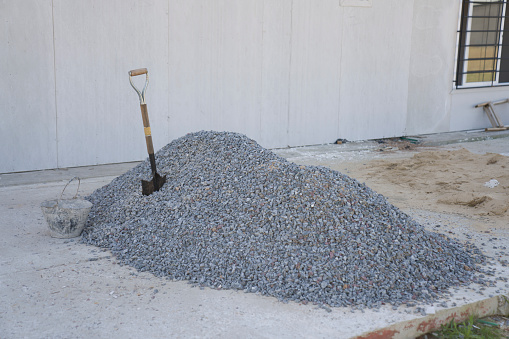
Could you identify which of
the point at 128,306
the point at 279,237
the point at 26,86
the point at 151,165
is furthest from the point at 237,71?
the point at 128,306

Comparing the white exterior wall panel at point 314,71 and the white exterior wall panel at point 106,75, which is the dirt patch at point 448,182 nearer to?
the white exterior wall panel at point 314,71

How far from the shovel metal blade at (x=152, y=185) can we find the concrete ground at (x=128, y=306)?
0.58 m

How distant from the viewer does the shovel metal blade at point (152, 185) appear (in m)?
4.07

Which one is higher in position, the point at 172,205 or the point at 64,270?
the point at 172,205

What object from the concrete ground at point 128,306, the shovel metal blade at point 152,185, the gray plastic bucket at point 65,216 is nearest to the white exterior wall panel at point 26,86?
the concrete ground at point 128,306

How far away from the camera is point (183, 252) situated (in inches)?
135

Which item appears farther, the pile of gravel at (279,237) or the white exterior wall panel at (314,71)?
the white exterior wall panel at (314,71)

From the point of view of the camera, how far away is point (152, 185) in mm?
4098

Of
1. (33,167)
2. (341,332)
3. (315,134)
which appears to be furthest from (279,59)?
(341,332)

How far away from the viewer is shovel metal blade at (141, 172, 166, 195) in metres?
4.07

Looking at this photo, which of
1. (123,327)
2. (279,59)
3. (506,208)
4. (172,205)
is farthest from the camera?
(279,59)

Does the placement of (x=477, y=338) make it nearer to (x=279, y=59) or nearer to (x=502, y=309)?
(x=502, y=309)

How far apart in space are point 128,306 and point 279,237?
3.16 ft

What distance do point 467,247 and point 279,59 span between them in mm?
3990
